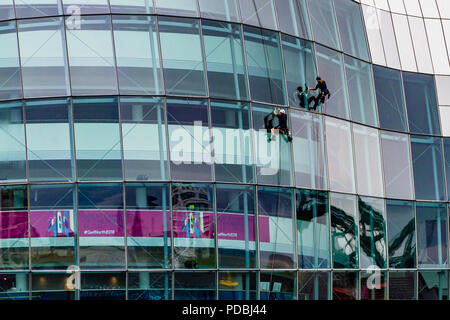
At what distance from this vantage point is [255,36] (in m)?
26.8

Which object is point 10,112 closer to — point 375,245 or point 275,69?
point 275,69

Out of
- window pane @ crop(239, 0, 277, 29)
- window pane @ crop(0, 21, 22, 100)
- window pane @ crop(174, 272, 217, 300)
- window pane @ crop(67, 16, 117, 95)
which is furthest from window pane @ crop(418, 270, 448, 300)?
window pane @ crop(0, 21, 22, 100)

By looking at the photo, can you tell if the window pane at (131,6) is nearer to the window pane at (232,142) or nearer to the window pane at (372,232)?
the window pane at (232,142)

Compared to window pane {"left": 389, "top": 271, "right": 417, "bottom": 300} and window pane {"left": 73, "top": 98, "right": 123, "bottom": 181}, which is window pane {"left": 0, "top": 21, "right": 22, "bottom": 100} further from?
window pane {"left": 389, "top": 271, "right": 417, "bottom": 300}

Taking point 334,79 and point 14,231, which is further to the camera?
point 334,79

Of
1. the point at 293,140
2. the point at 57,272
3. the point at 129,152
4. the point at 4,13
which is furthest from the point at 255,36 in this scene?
the point at 57,272

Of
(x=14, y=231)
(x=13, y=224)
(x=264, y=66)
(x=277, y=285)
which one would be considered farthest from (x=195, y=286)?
(x=264, y=66)

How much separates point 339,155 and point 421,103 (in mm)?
5471

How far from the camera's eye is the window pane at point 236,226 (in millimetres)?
24922

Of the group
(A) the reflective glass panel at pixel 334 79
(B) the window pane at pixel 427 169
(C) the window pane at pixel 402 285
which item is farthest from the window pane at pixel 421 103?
(C) the window pane at pixel 402 285

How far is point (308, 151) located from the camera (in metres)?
27.1

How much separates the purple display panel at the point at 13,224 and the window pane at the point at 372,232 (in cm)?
1205

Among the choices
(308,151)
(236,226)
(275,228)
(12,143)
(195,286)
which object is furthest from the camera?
(308,151)

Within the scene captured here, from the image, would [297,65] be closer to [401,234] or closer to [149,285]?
[401,234]
